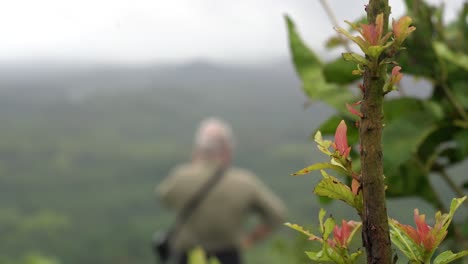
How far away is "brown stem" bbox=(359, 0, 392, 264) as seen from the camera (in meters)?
0.33

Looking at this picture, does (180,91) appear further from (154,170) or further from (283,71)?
(154,170)

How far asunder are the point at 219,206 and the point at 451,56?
390 centimetres

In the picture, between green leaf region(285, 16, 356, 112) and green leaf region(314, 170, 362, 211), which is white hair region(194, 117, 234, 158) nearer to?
green leaf region(285, 16, 356, 112)

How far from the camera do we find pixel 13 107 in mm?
80188

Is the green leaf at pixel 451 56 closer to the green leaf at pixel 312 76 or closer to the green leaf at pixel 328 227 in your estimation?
the green leaf at pixel 312 76

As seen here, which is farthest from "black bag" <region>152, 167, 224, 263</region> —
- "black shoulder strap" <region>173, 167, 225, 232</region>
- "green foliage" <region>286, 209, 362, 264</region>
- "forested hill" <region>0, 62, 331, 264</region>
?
"forested hill" <region>0, 62, 331, 264</region>

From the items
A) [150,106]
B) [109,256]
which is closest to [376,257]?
[109,256]

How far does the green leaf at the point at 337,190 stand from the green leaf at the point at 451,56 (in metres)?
0.51

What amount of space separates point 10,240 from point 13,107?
129ft

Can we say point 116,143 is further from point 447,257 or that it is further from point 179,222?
point 447,257

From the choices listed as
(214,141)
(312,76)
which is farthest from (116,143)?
(312,76)

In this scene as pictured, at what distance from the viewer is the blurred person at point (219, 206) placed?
15.3 ft

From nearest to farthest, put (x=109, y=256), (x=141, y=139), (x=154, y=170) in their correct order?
(x=109, y=256)
(x=154, y=170)
(x=141, y=139)

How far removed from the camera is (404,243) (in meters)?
0.38
